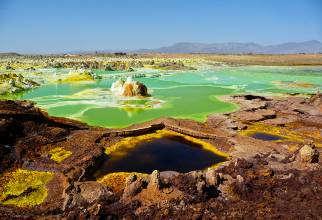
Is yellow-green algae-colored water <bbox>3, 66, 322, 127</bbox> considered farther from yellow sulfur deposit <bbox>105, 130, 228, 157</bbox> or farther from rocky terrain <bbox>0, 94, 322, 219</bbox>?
rocky terrain <bbox>0, 94, 322, 219</bbox>

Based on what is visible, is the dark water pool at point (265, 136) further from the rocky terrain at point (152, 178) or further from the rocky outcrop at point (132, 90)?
the rocky outcrop at point (132, 90)

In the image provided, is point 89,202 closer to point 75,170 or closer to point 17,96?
point 75,170

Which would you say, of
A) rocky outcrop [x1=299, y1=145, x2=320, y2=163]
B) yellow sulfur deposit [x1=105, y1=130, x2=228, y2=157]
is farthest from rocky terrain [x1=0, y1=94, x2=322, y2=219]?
yellow sulfur deposit [x1=105, y1=130, x2=228, y2=157]

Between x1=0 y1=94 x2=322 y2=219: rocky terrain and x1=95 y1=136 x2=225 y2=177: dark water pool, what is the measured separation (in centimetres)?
79

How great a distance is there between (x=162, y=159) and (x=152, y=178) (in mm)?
4599

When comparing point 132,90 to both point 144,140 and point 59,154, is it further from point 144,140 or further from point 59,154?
point 59,154

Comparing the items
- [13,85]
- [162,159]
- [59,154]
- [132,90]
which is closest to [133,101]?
[132,90]

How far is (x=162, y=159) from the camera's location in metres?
17.7

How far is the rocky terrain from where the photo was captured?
12125 millimetres

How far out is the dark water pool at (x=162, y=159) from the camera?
16578mm

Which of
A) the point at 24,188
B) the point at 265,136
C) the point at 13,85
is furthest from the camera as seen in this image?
the point at 13,85

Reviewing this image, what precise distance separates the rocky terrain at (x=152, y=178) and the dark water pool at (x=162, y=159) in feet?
2.58

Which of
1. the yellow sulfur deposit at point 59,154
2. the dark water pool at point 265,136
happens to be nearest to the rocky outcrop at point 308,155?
the dark water pool at point 265,136

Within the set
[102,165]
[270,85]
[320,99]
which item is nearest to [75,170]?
[102,165]
